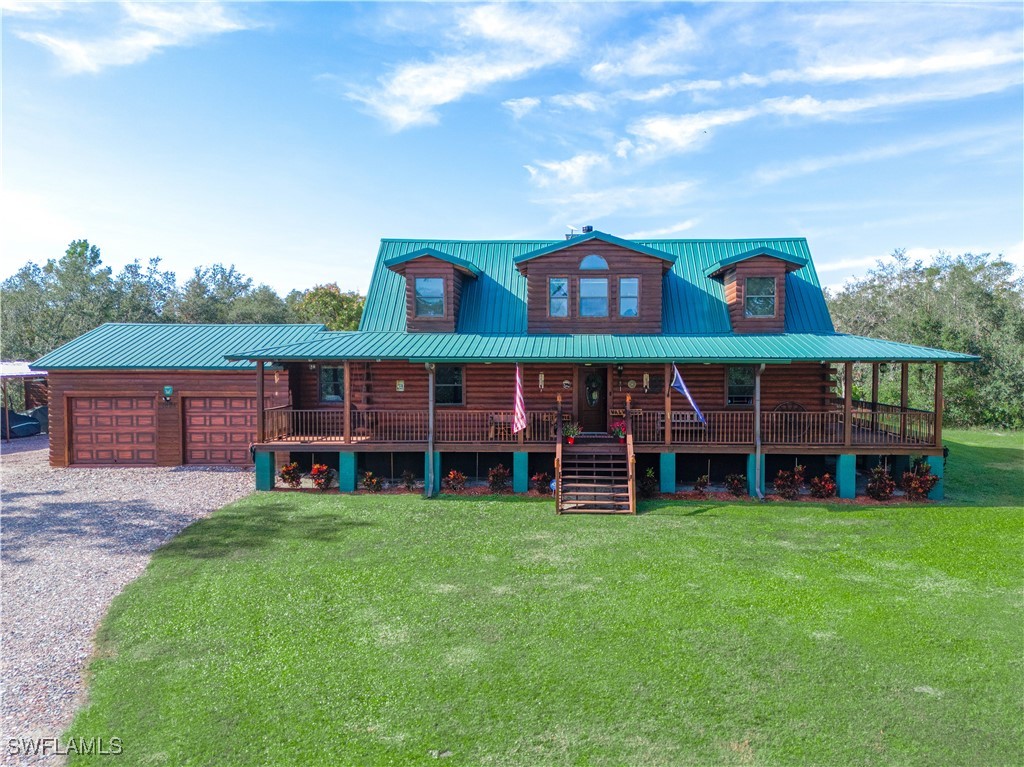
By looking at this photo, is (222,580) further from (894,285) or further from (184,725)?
(894,285)

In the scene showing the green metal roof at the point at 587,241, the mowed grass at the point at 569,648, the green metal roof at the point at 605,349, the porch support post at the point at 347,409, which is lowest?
the mowed grass at the point at 569,648

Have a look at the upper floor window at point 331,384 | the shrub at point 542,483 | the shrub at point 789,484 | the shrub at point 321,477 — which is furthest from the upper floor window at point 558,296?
the shrub at point 321,477

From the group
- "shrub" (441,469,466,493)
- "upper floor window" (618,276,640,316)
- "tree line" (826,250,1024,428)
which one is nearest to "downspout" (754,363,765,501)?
"upper floor window" (618,276,640,316)

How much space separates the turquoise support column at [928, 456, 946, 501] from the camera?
14703 mm

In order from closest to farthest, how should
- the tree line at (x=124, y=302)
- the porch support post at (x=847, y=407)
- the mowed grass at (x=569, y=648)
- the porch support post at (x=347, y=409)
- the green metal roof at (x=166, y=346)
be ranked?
the mowed grass at (x=569, y=648) < the porch support post at (x=847, y=407) < the porch support post at (x=347, y=409) < the green metal roof at (x=166, y=346) < the tree line at (x=124, y=302)

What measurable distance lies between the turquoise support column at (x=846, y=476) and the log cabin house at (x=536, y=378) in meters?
0.04

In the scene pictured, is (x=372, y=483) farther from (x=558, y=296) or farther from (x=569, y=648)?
(x=569, y=648)

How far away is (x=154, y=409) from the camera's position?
19453 mm

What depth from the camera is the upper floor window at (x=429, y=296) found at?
704 inches

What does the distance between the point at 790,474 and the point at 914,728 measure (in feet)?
33.2

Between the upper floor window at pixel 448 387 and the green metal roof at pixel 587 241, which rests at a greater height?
the green metal roof at pixel 587 241

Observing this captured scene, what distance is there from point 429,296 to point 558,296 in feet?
12.7

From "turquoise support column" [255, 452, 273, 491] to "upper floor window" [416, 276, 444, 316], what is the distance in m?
5.89

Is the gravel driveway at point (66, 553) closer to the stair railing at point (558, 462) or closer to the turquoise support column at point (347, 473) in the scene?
the turquoise support column at point (347, 473)
